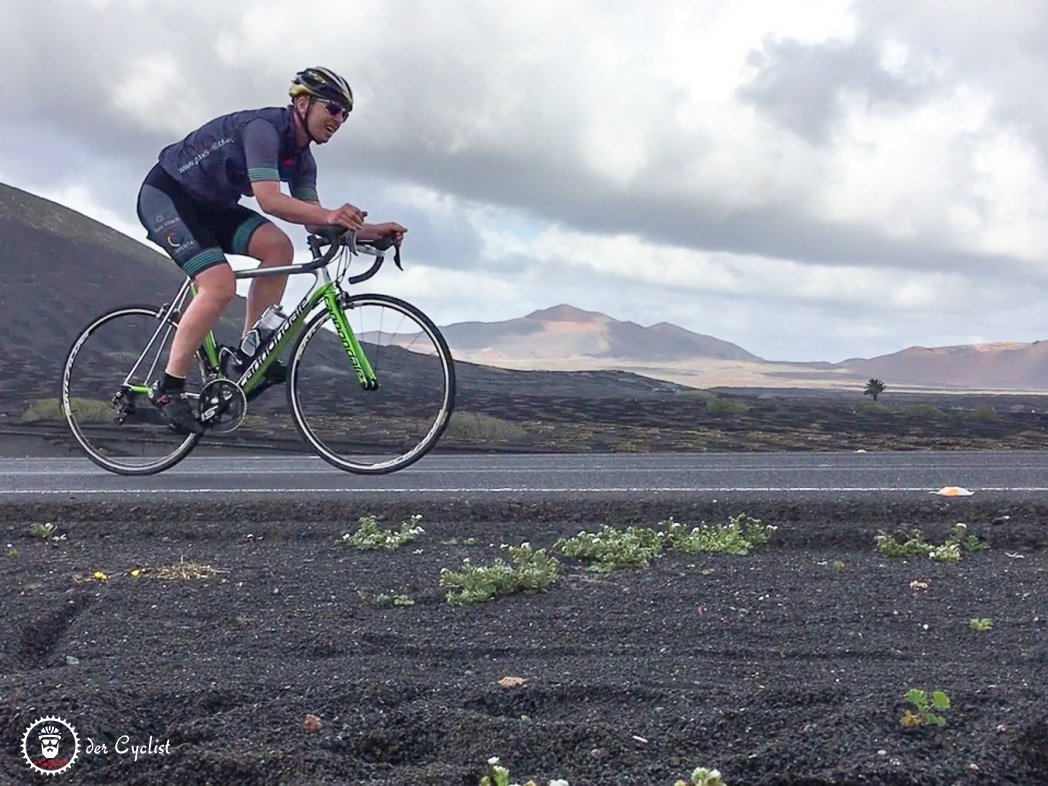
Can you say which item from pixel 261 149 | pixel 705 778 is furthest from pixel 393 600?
pixel 261 149

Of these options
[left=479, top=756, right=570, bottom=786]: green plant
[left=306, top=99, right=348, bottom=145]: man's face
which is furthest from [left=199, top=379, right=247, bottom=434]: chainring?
[left=479, top=756, right=570, bottom=786]: green plant

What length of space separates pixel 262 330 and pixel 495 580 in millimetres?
2924

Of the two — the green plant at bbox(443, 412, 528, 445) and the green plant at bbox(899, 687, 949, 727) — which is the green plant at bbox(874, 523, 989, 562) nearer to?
the green plant at bbox(899, 687, 949, 727)

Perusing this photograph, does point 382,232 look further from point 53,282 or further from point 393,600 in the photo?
point 53,282

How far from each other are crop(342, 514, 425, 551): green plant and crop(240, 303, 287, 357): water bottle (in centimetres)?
174

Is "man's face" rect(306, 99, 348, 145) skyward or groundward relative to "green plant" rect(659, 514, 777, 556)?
skyward

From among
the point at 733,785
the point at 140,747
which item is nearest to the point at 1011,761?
the point at 733,785

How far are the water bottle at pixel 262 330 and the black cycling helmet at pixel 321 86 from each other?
1043 millimetres

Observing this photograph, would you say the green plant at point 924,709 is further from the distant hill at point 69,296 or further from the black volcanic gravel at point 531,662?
the distant hill at point 69,296

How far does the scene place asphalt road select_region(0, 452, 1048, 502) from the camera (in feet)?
18.9

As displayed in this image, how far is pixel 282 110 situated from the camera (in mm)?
5680

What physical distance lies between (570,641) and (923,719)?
0.98 meters

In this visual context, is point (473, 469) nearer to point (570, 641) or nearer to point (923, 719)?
point (570, 641)

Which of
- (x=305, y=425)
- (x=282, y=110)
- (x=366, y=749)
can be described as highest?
(x=282, y=110)
